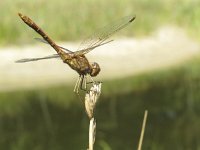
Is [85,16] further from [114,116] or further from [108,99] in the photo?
[114,116]

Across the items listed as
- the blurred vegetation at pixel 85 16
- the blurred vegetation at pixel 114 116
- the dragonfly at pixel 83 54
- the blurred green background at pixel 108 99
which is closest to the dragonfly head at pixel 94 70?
the dragonfly at pixel 83 54

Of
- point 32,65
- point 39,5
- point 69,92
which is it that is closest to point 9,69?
point 32,65

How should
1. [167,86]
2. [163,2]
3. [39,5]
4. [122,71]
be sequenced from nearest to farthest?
[167,86] < [122,71] < [39,5] < [163,2]

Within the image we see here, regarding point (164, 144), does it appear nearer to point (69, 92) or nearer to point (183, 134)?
point (183, 134)

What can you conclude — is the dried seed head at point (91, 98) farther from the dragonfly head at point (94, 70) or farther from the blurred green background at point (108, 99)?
the blurred green background at point (108, 99)

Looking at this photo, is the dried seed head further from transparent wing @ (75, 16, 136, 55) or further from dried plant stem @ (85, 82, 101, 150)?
transparent wing @ (75, 16, 136, 55)

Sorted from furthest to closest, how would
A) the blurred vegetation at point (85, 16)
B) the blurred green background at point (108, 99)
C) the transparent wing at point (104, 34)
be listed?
the blurred vegetation at point (85, 16), the blurred green background at point (108, 99), the transparent wing at point (104, 34)

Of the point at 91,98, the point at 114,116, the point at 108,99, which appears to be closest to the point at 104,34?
the point at 91,98
